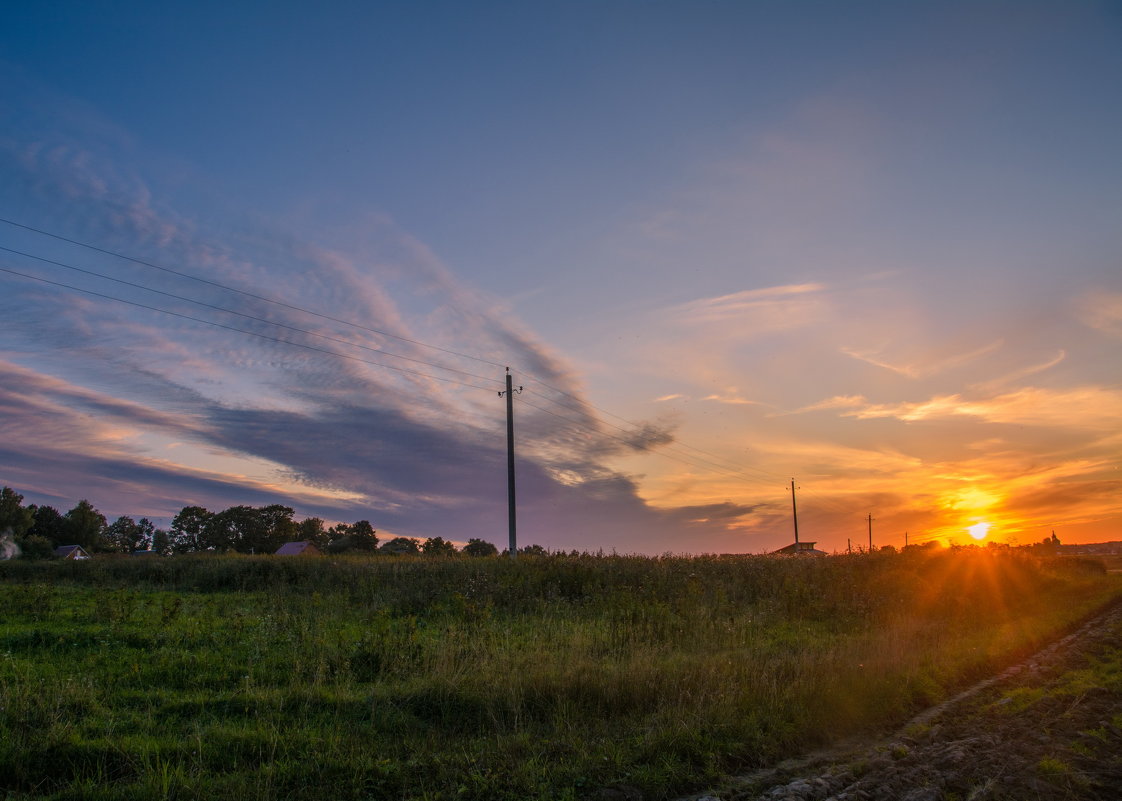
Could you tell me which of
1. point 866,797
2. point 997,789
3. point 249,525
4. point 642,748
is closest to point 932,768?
point 997,789

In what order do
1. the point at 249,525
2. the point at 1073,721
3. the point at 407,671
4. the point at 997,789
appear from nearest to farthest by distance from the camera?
the point at 997,789 < the point at 1073,721 < the point at 407,671 < the point at 249,525

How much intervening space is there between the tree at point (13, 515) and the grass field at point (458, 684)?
259 ft

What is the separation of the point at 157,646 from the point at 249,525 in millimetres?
77167

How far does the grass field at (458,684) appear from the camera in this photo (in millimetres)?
6324

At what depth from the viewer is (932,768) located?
263 inches

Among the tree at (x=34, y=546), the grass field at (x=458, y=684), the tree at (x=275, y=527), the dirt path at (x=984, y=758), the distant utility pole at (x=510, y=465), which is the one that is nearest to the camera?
the dirt path at (x=984, y=758)

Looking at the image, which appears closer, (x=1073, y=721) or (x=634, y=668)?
(x=1073, y=721)

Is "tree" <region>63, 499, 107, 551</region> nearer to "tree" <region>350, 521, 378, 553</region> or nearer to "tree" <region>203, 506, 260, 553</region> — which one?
"tree" <region>203, 506, 260, 553</region>

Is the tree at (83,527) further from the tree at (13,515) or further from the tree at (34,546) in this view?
the tree at (34,546)

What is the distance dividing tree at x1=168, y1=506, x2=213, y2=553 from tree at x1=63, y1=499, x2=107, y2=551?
29.8 ft

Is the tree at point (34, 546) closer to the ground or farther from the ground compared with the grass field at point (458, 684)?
closer to the ground

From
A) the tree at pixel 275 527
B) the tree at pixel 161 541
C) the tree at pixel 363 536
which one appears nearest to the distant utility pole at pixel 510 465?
the tree at pixel 363 536

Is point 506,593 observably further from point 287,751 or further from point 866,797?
point 866,797

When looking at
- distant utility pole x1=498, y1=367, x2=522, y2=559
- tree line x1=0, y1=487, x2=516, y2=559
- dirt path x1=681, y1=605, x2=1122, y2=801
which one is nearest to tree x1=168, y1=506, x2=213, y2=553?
tree line x1=0, y1=487, x2=516, y2=559
